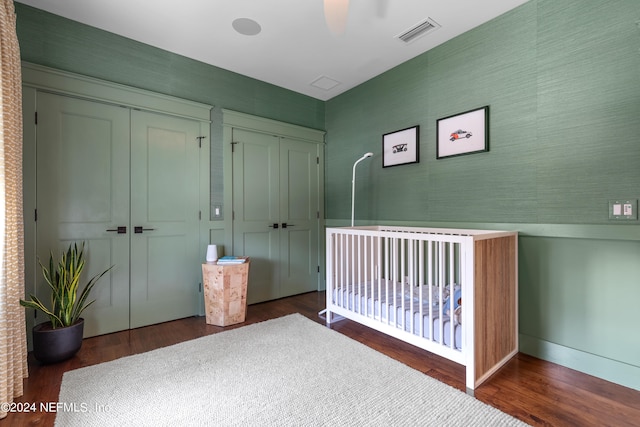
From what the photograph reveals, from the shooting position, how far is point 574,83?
6.16 feet

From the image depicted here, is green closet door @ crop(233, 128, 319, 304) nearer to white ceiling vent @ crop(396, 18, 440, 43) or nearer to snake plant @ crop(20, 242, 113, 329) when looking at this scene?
snake plant @ crop(20, 242, 113, 329)

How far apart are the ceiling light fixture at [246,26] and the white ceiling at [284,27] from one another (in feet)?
0.12

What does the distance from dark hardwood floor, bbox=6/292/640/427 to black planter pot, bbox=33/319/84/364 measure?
2.2 inches

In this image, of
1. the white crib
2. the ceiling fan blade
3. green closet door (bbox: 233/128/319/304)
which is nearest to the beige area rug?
the white crib

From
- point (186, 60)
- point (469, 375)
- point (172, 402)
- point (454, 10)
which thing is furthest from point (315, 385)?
point (186, 60)

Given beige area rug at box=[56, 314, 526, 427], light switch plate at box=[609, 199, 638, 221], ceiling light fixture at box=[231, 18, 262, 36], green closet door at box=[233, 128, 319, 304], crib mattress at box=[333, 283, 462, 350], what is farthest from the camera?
green closet door at box=[233, 128, 319, 304]

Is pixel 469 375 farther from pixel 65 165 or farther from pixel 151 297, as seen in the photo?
pixel 65 165

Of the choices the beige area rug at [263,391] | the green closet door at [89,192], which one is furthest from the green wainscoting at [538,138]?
the beige area rug at [263,391]

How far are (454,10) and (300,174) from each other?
2.21m

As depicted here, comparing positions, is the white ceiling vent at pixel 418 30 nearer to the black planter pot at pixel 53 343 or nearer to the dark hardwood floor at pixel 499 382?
the dark hardwood floor at pixel 499 382

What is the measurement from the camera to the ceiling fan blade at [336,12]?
154 cm

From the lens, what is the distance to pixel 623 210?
170cm

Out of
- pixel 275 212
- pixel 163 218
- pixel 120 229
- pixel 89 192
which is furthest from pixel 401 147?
pixel 89 192

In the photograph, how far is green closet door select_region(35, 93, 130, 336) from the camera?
2199 millimetres
